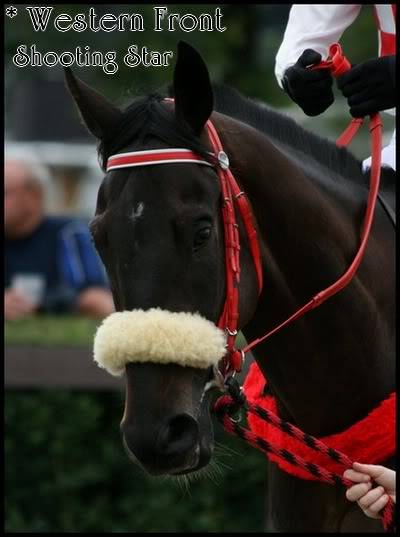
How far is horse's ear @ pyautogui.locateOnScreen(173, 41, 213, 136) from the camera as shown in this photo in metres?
2.72

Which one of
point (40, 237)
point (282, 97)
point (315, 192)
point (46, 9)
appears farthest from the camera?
point (282, 97)

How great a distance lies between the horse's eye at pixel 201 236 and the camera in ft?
8.70

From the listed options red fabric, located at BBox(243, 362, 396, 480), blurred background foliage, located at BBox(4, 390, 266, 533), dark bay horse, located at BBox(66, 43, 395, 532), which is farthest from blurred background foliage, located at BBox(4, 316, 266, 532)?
red fabric, located at BBox(243, 362, 396, 480)

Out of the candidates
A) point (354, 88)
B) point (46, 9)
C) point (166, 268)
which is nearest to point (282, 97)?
point (46, 9)

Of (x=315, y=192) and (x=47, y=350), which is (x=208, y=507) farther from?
(x=315, y=192)

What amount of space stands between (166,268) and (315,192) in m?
0.62

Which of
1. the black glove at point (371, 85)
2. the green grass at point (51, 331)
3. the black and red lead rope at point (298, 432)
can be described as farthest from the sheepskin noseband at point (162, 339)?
the green grass at point (51, 331)

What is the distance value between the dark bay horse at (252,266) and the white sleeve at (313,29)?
0.41 metres

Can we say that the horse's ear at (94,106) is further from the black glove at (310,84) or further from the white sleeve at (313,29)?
the white sleeve at (313,29)

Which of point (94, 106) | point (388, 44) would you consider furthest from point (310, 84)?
point (94, 106)

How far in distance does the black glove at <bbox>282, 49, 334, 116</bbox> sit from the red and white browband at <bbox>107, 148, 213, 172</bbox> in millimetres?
730

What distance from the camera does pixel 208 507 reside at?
563cm

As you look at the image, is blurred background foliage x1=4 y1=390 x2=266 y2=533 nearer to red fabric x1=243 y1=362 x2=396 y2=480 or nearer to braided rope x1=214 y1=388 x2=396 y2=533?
red fabric x1=243 y1=362 x2=396 y2=480

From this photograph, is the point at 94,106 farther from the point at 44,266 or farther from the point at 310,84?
the point at 44,266
